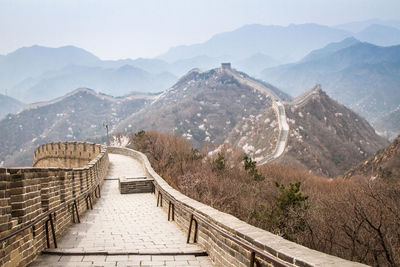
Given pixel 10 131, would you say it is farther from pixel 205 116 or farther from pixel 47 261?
pixel 47 261

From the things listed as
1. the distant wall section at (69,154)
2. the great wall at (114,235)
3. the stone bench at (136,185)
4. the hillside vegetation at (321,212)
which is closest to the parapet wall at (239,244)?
the great wall at (114,235)

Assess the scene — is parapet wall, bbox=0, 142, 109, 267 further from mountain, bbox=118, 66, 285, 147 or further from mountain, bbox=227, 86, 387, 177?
mountain, bbox=118, 66, 285, 147

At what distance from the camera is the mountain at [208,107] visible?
123 metres

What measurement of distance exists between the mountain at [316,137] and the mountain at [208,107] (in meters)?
19.8

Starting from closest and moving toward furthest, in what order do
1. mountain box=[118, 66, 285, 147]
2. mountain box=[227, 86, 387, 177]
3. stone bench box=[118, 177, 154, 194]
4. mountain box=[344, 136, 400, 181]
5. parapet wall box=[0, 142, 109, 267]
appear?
parapet wall box=[0, 142, 109, 267], stone bench box=[118, 177, 154, 194], mountain box=[344, 136, 400, 181], mountain box=[227, 86, 387, 177], mountain box=[118, 66, 285, 147]

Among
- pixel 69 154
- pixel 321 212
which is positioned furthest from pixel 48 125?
pixel 321 212

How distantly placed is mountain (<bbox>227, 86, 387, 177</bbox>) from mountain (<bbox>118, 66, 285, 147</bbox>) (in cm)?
1984

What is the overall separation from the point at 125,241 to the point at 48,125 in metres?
184

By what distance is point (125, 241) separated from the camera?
20.7 feet

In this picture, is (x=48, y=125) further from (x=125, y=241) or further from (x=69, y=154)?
(x=125, y=241)

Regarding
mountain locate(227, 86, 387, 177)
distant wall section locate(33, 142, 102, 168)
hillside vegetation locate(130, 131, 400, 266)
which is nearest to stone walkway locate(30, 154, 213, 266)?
hillside vegetation locate(130, 131, 400, 266)

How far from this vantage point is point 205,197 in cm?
2025

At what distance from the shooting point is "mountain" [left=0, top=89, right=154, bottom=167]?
512 ft

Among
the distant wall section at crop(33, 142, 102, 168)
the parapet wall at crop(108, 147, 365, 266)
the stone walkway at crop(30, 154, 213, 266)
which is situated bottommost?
the stone walkway at crop(30, 154, 213, 266)
